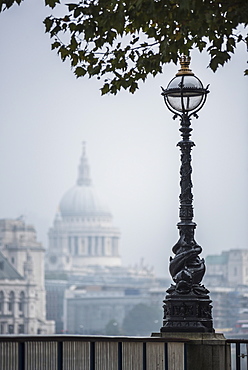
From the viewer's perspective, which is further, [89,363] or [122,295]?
[122,295]

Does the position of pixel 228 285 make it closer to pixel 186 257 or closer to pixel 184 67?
pixel 184 67

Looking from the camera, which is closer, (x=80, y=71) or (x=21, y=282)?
(x=80, y=71)

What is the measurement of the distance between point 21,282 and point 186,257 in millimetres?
143139

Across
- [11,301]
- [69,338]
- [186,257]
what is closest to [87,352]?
A: [69,338]

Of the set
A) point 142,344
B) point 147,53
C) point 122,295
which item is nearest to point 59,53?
point 147,53

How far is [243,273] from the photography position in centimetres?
19288

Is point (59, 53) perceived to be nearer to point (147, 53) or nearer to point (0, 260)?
point (147, 53)

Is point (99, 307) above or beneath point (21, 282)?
above

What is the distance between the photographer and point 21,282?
503 feet

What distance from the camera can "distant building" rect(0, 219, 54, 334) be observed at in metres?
144

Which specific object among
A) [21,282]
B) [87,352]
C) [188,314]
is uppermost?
[21,282]

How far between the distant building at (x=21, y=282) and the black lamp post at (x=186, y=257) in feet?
Result: 418

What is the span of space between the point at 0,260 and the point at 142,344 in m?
144

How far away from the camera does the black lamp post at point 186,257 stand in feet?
36.0
